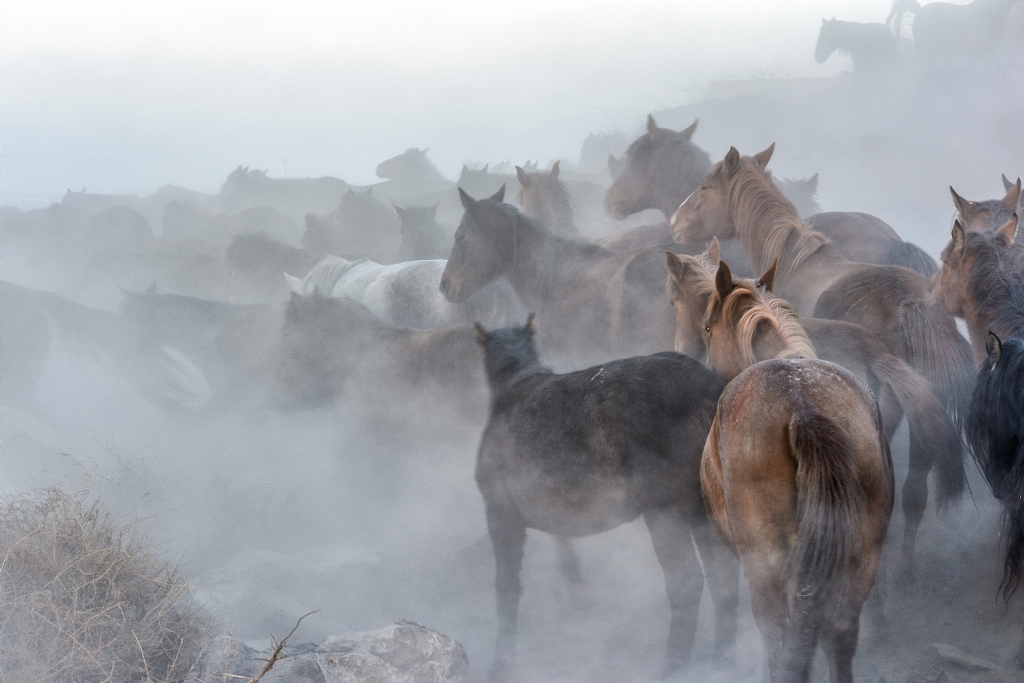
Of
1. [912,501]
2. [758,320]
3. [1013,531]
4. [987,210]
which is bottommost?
[912,501]

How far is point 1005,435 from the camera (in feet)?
9.06

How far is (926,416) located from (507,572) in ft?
6.52

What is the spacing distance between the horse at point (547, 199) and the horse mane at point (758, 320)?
11.2 feet

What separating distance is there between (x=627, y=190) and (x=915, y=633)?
393 centimetres

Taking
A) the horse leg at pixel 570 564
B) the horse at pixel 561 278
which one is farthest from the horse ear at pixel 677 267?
the horse leg at pixel 570 564

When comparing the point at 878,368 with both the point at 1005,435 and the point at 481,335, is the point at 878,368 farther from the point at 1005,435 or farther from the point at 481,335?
the point at 481,335

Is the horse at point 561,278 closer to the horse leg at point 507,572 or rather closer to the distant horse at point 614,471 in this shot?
the distant horse at point 614,471

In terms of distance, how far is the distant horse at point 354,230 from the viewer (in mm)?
7512

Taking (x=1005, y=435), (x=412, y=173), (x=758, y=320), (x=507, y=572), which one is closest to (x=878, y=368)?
(x=1005, y=435)

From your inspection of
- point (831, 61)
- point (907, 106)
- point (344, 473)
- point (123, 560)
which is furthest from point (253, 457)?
point (907, 106)

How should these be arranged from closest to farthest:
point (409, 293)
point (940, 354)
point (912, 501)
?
1. point (912, 501)
2. point (940, 354)
3. point (409, 293)

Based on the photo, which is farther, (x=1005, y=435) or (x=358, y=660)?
(x=1005, y=435)

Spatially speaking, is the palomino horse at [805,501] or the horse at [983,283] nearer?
the palomino horse at [805,501]

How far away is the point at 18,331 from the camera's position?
5129 mm
